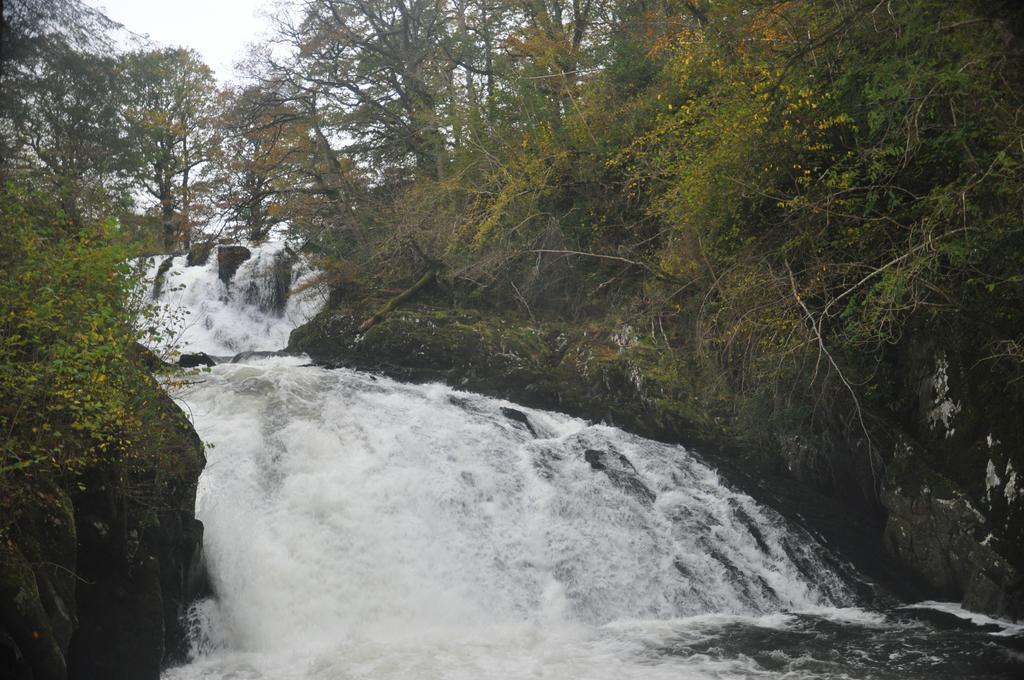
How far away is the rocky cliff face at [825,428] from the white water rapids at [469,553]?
30.5 inches

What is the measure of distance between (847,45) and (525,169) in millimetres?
6141

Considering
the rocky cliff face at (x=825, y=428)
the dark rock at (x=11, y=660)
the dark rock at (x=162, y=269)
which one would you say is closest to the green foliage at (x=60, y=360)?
the dark rock at (x=11, y=660)

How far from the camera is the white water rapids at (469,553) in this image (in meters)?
7.14

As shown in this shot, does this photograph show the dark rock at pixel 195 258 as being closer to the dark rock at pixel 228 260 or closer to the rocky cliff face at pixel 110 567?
the dark rock at pixel 228 260

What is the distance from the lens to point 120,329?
627cm

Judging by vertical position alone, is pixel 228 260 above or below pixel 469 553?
above

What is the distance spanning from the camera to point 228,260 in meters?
18.1

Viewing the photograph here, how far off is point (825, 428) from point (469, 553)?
447 cm

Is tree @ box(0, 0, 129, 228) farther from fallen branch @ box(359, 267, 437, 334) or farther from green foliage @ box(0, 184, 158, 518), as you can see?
fallen branch @ box(359, 267, 437, 334)

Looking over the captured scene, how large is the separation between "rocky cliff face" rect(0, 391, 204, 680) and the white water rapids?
0.64 m

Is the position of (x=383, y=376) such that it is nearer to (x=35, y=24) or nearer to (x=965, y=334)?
(x=35, y=24)

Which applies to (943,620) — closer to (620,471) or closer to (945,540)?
(945,540)

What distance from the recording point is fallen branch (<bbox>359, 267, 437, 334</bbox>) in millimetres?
14758

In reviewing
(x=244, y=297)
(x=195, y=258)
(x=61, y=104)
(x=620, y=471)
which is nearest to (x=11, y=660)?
(x=620, y=471)
